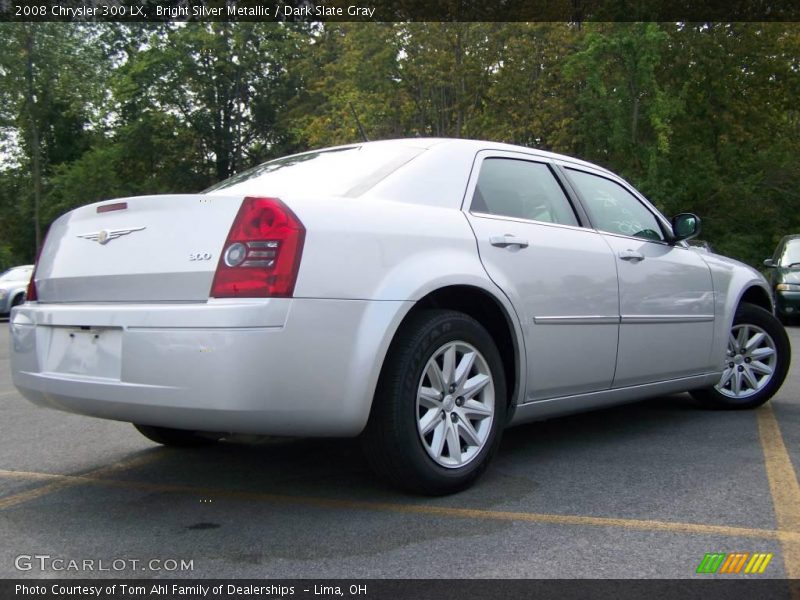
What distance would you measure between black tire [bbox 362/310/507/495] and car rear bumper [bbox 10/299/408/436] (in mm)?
113

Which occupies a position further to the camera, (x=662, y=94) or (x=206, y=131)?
(x=206, y=131)

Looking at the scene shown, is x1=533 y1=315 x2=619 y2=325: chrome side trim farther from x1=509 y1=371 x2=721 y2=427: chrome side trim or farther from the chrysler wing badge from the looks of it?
the chrysler wing badge

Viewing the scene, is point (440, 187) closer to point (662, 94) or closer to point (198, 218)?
point (198, 218)

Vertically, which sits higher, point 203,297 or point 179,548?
point 203,297

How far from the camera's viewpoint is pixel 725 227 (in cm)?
2738

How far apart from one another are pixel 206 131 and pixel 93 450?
34.9 metres

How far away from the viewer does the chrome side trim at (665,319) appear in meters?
4.55

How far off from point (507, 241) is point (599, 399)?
3.55 ft

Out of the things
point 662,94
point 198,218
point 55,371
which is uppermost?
point 662,94

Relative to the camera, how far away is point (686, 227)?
5227 mm

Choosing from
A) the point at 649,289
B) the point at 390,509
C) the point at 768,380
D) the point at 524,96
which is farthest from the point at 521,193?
the point at 524,96

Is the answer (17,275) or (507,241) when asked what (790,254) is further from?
(17,275)
